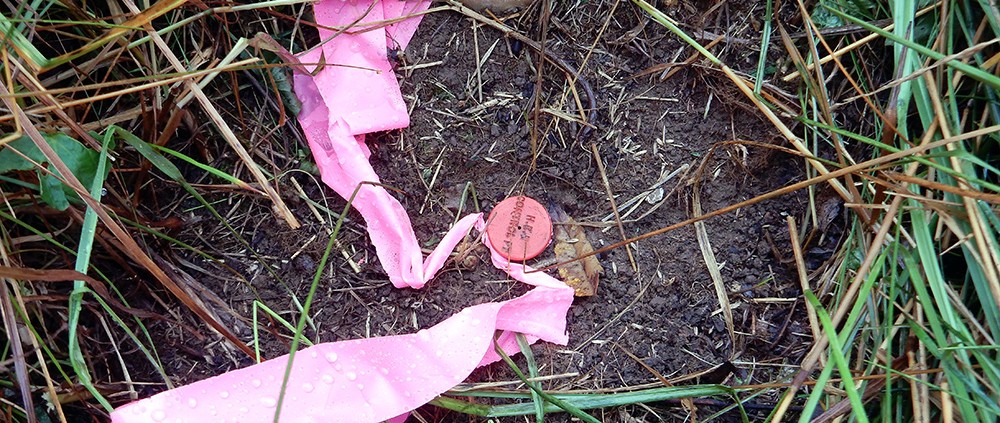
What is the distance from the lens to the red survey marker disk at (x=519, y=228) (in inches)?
58.7

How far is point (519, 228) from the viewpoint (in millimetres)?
1501

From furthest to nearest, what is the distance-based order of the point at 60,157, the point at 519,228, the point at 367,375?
the point at 519,228 → the point at 367,375 → the point at 60,157

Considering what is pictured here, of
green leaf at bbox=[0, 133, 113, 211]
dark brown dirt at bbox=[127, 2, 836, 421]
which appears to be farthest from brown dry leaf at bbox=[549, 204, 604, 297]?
green leaf at bbox=[0, 133, 113, 211]

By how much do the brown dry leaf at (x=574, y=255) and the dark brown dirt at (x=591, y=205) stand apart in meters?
0.02

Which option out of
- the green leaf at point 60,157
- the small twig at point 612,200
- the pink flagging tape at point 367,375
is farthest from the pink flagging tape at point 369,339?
the green leaf at point 60,157

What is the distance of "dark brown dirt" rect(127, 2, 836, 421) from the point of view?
1.46 meters

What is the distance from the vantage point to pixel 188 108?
1473 mm

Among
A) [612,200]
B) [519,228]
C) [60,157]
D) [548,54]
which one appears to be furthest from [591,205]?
[60,157]

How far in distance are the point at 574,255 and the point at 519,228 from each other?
13cm

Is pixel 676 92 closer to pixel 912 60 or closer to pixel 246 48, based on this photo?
pixel 912 60

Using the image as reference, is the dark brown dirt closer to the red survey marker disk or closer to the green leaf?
the red survey marker disk

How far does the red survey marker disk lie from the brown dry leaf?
A: 0.09ft

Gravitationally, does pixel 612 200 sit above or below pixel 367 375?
above

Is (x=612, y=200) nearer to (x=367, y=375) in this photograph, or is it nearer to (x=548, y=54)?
(x=548, y=54)
